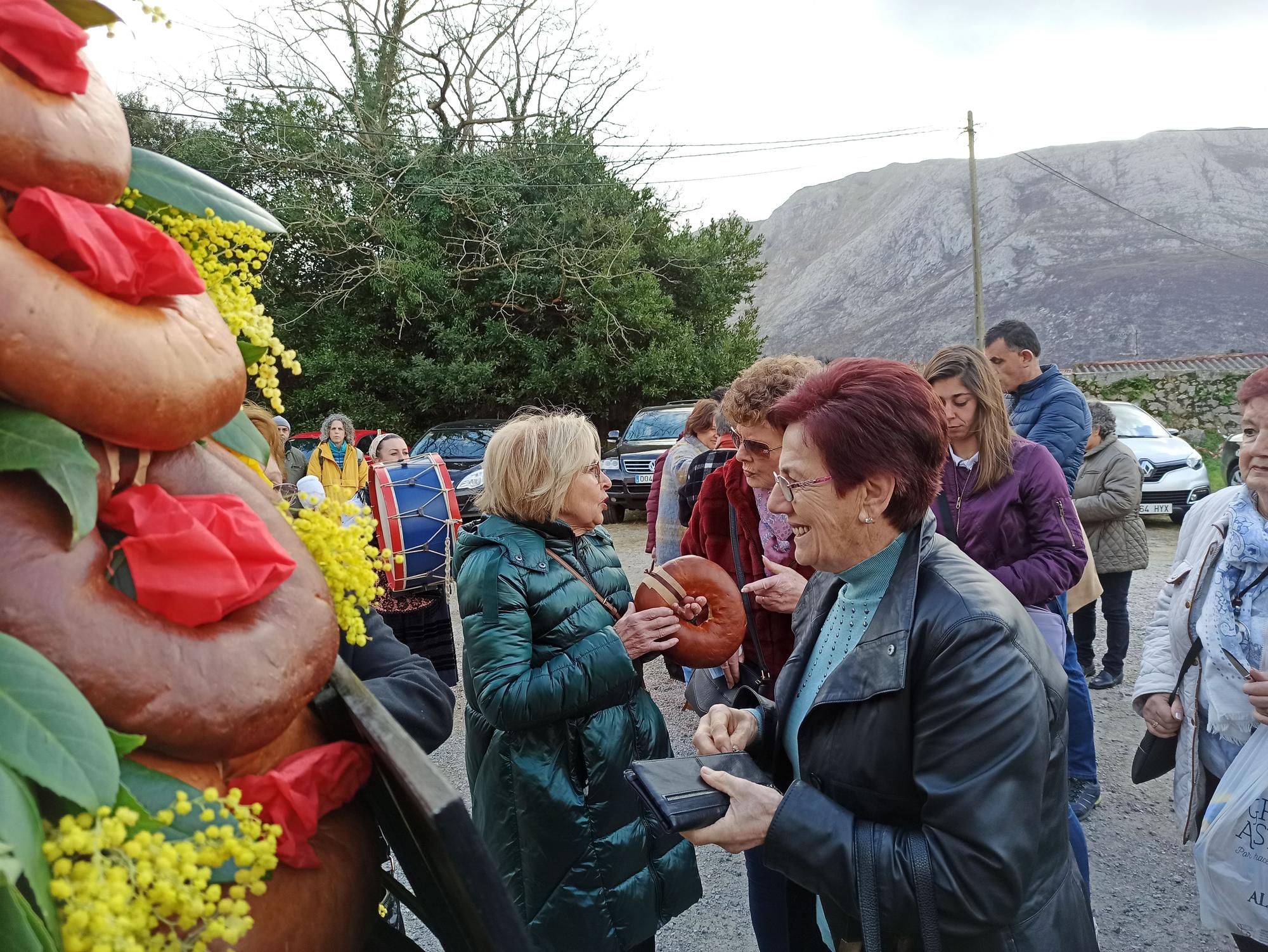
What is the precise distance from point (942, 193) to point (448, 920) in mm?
79350

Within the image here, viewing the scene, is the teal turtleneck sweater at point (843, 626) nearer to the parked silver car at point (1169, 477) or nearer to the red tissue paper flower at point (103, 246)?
the red tissue paper flower at point (103, 246)

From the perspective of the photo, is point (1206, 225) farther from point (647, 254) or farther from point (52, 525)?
point (52, 525)

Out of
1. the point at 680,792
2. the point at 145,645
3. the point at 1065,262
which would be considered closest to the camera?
the point at 145,645

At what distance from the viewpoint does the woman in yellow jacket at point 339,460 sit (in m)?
6.28

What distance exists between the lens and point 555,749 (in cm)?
227

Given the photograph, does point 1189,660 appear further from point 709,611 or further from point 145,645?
point 145,645

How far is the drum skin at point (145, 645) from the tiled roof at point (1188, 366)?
19.6 metres

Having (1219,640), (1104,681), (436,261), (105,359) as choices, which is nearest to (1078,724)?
(1219,640)

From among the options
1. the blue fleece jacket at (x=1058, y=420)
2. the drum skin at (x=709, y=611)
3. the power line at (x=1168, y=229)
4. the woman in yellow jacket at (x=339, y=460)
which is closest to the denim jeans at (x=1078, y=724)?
the blue fleece jacket at (x=1058, y=420)

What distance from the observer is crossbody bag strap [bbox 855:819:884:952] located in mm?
1372

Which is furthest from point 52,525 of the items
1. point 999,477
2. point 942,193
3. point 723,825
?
point 942,193

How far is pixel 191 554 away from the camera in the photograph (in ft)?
2.73

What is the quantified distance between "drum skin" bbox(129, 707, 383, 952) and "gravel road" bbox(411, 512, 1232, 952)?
7.90ft

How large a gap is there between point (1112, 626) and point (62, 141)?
619cm
